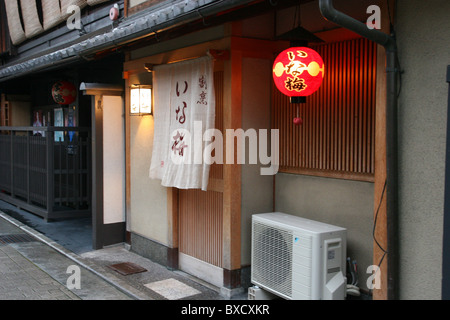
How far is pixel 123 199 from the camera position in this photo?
37.5ft

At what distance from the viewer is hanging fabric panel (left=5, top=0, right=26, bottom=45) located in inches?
714

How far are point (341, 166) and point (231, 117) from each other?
74.9 inches

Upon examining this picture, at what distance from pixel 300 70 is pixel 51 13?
39.8ft

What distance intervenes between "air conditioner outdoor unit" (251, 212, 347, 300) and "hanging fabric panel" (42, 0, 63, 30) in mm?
11448

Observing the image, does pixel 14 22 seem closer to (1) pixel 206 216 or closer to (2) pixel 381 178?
(1) pixel 206 216

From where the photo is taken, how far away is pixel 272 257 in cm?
695

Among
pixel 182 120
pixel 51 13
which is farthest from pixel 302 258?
pixel 51 13

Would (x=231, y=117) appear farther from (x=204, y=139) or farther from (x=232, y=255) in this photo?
(x=232, y=255)

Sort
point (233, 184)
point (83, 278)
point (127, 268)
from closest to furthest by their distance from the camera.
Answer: point (233, 184)
point (83, 278)
point (127, 268)

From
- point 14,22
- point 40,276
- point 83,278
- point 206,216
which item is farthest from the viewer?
point 14,22

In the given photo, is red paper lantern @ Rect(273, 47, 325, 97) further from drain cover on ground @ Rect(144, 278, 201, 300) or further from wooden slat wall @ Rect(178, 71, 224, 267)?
drain cover on ground @ Rect(144, 278, 201, 300)

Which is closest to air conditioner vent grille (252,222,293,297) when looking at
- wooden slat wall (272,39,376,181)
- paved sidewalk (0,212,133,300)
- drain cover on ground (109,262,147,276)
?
wooden slat wall (272,39,376,181)

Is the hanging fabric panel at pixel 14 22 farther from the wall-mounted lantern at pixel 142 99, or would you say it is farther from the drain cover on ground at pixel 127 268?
the drain cover on ground at pixel 127 268

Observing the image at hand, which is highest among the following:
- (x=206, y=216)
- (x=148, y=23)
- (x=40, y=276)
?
(x=148, y=23)
